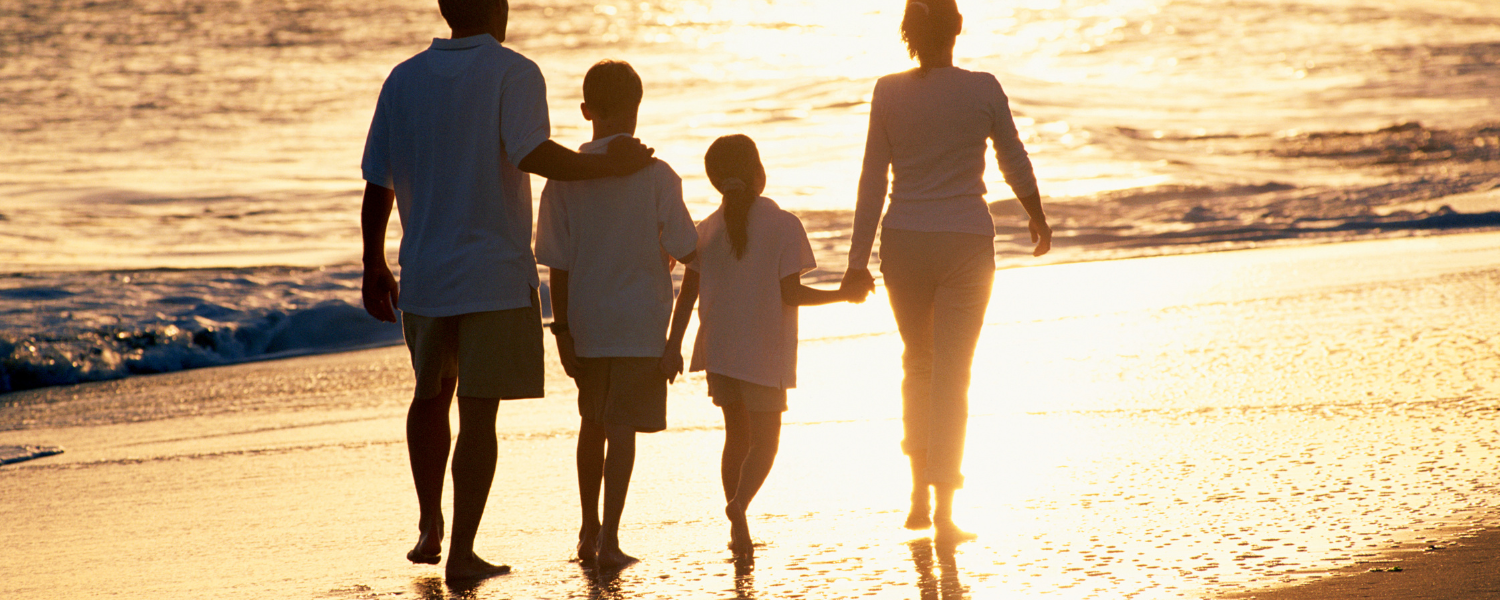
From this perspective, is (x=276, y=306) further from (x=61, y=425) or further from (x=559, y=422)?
(x=559, y=422)

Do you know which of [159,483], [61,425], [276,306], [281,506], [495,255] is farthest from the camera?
[276,306]

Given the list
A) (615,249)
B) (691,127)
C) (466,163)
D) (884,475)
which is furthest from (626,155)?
(691,127)

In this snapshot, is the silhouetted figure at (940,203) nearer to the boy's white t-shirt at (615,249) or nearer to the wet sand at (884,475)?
the wet sand at (884,475)

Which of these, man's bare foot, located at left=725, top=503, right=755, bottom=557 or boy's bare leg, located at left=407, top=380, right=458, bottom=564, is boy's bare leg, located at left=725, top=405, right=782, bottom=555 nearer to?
man's bare foot, located at left=725, top=503, right=755, bottom=557

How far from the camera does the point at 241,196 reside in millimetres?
19281

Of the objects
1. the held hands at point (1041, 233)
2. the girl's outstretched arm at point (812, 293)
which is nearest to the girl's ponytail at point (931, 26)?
the held hands at point (1041, 233)

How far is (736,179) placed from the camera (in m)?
3.73

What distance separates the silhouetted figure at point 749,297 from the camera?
3.75 metres

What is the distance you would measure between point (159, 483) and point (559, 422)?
64.4 inches

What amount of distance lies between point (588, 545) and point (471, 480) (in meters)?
0.38

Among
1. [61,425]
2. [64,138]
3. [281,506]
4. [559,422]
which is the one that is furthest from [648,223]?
[64,138]

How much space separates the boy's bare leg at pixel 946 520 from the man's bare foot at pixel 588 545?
3.13 feet

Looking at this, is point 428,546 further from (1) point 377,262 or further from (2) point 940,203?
(2) point 940,203

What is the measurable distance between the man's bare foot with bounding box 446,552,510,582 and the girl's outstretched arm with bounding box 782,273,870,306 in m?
1.10
